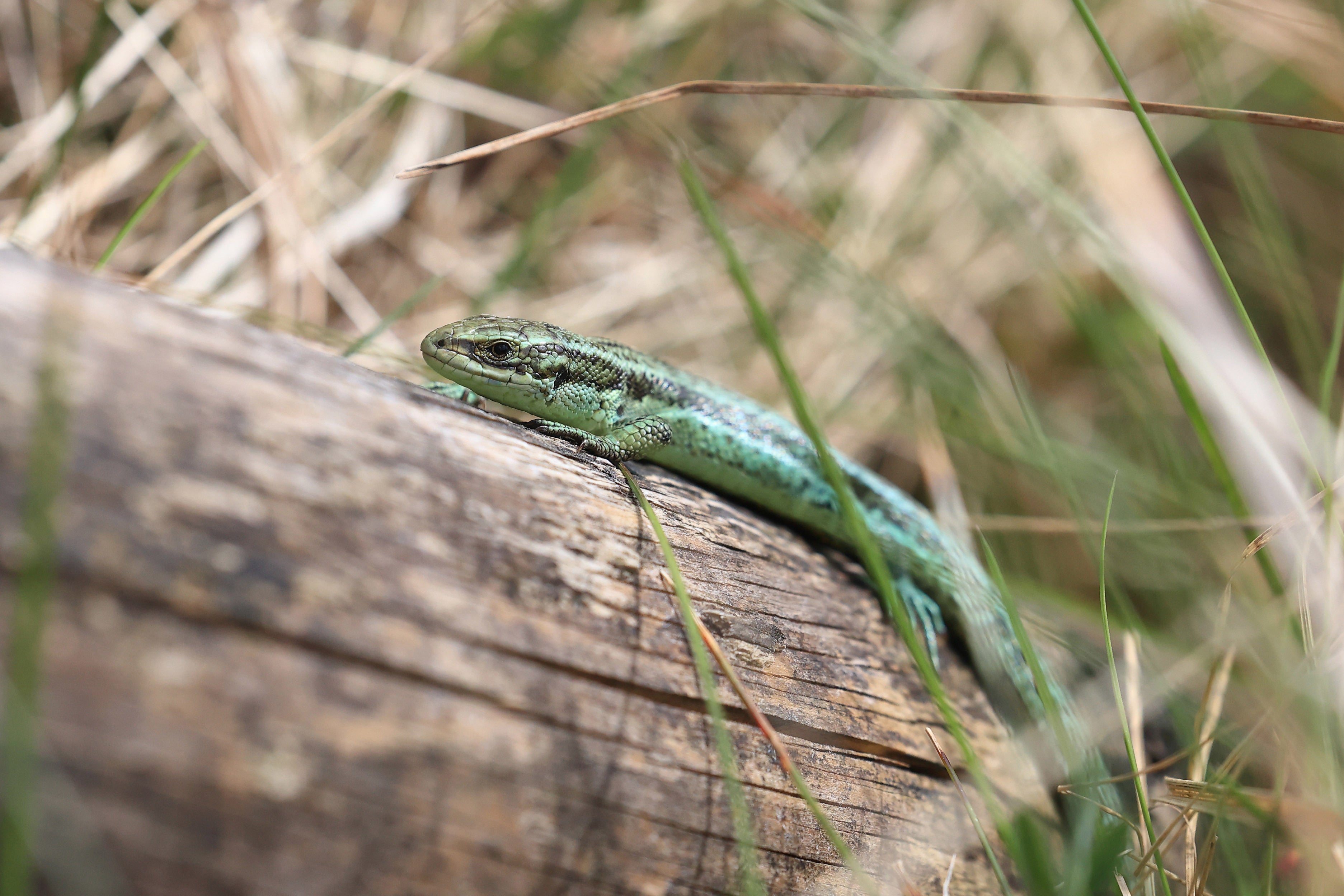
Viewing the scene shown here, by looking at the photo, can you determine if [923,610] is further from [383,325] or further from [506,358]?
[383,325]

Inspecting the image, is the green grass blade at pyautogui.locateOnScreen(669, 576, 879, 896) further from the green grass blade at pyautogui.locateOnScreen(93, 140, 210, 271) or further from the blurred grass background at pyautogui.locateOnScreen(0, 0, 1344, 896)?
the green grass blade at pyautogui.locateOnScreen(93, 140, 210, 271)

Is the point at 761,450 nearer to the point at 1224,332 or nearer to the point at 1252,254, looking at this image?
Result: the point at 1224,332

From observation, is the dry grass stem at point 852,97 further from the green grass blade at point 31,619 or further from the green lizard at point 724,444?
the green grass blade at point 31,619

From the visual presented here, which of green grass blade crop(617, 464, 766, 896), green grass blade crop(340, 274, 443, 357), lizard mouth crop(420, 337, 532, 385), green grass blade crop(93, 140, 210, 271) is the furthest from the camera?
lizard mouth crop(420, 337, 532, 385)

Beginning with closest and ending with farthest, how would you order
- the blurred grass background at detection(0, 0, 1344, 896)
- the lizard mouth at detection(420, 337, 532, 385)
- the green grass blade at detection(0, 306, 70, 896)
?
1. the green grass blade at detection(0, 306, 70, 896)
2. the lizard mouth at detection(420, 337, 532, 385)
3. the blurred grass background at detection(0, 0, 1344, 896)

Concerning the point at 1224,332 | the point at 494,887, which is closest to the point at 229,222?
the point at 494,887

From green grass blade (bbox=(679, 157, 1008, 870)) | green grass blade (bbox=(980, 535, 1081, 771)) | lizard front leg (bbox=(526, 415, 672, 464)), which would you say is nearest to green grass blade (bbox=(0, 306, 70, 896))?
green grass blade (bbox=(679, 157, 1008, 870))

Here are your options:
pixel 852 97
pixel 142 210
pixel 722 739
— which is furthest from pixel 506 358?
pixel 722 739
